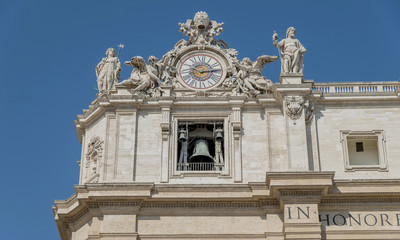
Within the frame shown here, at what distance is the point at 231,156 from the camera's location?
131 feet

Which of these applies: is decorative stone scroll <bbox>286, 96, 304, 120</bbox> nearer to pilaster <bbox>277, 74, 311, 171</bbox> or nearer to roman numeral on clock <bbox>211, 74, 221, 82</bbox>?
pilaster <bbox>277, 74, 311, 171</bbox>

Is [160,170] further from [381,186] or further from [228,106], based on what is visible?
[381,186]

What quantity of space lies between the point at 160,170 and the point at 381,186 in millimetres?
8042

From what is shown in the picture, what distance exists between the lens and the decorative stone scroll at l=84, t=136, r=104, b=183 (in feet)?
134

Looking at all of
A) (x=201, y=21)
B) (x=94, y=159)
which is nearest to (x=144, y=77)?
(x=201, y=21)

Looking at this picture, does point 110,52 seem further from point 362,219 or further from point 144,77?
point 362,219

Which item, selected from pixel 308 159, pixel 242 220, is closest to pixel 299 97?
pixel 308 159

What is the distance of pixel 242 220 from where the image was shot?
3869 cm

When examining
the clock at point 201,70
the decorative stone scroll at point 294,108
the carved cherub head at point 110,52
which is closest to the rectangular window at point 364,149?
the decorative stone scroll at point 294,108

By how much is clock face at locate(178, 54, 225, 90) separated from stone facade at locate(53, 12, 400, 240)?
0.21 feet

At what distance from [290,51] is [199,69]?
3.61 meters

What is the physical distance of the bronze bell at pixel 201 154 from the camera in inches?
1601

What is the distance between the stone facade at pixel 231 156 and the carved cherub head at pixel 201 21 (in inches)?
2.0

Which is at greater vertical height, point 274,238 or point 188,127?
point 188,127
